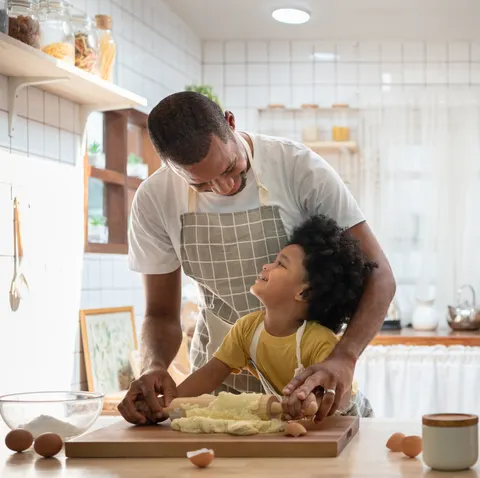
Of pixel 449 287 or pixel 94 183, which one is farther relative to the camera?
pixel 449 287

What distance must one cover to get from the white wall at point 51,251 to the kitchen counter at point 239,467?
4.88 ft

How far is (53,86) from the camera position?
2.98m

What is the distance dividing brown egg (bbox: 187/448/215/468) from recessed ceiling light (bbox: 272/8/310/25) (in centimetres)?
373

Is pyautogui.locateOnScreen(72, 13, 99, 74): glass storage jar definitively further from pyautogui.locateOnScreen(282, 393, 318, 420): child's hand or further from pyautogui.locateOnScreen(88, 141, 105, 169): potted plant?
pyautogui.locateOnScreen(282, 393, 318, 420): child's hand

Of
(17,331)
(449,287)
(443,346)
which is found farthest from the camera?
(449,287)

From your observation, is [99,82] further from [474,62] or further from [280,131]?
[474,62]

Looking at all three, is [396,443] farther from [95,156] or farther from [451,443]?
[95,156]

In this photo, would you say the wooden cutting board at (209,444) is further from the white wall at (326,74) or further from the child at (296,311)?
the white wall at (326,74)

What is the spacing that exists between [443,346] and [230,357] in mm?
2902

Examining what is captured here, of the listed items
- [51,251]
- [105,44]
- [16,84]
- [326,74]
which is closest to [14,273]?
[51,251]

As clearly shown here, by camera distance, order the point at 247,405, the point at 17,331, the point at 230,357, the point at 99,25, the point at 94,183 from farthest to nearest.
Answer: the point at 94,183, the point at 99,25, the point at 17,331, the point at 230,357, the point at 247,405

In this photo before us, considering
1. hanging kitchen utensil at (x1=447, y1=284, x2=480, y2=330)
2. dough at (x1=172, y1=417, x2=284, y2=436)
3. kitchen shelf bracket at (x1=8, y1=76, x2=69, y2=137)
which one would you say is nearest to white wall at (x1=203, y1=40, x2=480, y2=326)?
hanging kitchen utensil at (x1=447, y1=284, x2=480, y2=330)

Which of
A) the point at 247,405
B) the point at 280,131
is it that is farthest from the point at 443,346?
the point at 247,405

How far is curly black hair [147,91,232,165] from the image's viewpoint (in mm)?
1584
